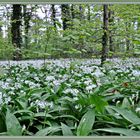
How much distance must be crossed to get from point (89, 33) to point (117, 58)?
0.22 metres

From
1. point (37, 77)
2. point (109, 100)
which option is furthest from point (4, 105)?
point (109, 100)

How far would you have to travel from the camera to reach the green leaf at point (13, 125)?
1.21 m

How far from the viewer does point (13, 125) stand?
122 cm

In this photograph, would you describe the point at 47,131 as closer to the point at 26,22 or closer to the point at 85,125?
the point at 85,125

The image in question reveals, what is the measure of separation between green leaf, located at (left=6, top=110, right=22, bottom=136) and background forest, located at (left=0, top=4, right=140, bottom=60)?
0.47m

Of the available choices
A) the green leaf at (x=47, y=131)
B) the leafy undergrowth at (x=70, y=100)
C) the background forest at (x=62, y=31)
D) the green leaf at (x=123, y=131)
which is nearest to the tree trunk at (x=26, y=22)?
the background forest at (x=62, y=31)

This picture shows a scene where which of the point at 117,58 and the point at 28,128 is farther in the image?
the point at 117,58

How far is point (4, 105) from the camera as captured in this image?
4.45ft

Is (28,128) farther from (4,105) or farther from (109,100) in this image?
(109,100)

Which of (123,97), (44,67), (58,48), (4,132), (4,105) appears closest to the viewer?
(4,132)

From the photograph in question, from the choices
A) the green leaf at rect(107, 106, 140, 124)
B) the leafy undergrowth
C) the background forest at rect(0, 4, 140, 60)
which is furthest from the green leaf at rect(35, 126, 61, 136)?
the background forest at rect(0, 4, 140, 60)

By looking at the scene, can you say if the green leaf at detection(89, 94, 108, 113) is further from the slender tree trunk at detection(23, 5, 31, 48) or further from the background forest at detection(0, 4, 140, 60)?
the slender tree trunk at detection(23, 5, 31, 48)

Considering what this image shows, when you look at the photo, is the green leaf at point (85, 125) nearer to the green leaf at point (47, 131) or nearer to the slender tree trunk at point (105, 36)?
the green leaf at point (47, 131)

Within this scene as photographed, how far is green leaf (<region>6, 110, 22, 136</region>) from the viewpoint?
3.96 ft
